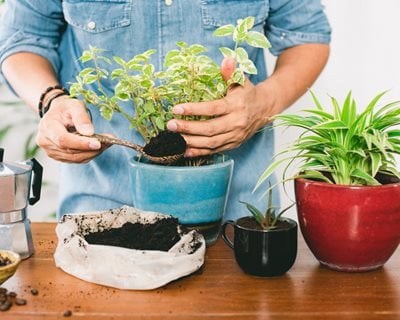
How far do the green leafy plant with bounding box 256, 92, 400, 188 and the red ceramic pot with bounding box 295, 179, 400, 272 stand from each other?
0.04 metres

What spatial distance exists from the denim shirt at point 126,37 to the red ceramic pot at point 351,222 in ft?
1.85

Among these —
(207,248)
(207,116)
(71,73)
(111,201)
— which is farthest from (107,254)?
(71,73)

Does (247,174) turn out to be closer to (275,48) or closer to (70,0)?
(275,48)

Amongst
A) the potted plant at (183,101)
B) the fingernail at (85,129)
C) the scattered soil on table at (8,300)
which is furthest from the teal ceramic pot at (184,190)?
the scattered soil on table at (8,300)

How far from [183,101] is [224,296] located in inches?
18.5

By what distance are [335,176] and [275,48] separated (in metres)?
0.78

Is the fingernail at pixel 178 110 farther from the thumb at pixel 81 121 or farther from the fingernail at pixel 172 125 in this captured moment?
the thumb at pixel 81 121

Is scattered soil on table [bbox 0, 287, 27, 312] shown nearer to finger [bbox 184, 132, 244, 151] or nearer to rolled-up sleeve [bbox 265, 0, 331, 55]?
finger [bbox 184, 132, 244, 151]

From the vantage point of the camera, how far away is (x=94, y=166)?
6.24 feet

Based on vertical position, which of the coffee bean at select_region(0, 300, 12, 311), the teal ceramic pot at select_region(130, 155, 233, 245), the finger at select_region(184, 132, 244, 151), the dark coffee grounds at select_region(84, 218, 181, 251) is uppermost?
the finger at select_region(184, 132, 244, 151)

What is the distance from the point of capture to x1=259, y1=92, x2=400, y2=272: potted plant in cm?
128

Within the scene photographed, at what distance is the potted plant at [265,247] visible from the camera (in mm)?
1277

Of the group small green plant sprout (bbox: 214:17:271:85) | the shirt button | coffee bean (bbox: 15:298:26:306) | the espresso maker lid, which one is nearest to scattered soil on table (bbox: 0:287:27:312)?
coffee bean (bbox: 15:298:26:306)

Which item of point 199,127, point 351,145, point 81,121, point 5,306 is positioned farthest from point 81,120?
point 351,145
